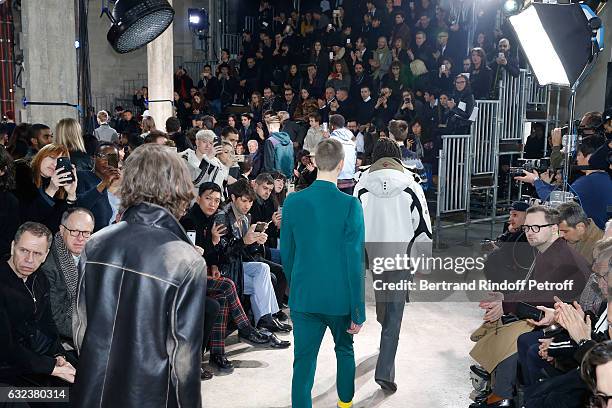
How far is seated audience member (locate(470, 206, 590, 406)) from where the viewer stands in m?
3.78

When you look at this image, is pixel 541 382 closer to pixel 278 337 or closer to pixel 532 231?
pixel 532 231

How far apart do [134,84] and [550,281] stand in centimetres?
1394

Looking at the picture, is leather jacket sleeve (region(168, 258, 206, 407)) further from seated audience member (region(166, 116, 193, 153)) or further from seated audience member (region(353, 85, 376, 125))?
seated audience member (region(353, 85, 376, 125))

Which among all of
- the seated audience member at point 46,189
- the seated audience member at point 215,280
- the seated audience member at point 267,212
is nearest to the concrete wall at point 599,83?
the seated audience member at point 267,212

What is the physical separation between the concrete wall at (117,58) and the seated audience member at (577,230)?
13.1m

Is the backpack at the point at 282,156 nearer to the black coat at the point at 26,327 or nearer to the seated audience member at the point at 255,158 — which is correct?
the seated audience member at the point at 255,158

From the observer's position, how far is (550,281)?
3824 millimetres

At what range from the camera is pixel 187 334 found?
2207 millimetres

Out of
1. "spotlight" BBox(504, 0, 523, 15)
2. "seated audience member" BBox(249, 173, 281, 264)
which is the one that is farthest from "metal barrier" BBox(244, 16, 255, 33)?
"seated audience member" BBox(249, 173, 281, 264)

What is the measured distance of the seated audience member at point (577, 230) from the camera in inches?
167

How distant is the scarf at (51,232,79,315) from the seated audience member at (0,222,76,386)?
0.26 metres

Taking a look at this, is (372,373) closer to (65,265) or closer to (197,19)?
(65,265)

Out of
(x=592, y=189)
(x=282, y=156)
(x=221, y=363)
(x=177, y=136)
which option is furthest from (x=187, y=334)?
(x=282, y=156)

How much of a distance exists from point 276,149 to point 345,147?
80 centimetres
